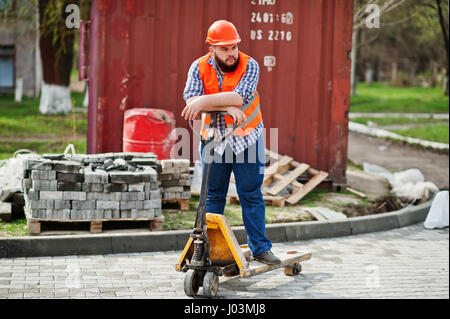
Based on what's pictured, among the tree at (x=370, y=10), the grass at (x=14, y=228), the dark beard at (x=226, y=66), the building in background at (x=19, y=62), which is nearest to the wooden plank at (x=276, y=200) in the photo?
the grass at (x=14, y=228)

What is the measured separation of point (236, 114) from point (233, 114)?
26 millimetres

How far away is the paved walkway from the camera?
6.34 meters

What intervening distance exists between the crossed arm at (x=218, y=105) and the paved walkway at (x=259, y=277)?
140 cm

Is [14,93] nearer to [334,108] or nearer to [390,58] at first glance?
[334,108]

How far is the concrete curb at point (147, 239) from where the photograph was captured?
Answer: 7504 mm

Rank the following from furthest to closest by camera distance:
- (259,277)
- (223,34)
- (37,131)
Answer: (37,131) < (259,277) < (223,34)

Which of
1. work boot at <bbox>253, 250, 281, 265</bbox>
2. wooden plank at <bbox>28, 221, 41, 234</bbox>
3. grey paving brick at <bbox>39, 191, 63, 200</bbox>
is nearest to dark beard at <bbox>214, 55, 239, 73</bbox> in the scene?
work boot at <bbox>253, 250, 281, 265</bbox>

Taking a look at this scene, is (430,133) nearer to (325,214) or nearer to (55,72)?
(55,72)

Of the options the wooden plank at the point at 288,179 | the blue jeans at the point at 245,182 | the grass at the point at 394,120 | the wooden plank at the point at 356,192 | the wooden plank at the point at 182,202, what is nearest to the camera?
the blue jeans at the point at 245,182

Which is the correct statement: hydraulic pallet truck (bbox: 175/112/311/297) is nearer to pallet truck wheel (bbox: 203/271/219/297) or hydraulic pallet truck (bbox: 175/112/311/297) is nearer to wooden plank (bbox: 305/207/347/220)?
pallet truck wheel (bbox: 203/271/219/297)

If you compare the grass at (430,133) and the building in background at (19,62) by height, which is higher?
the building in background at (19,62)

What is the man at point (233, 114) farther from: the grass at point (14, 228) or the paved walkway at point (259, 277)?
the grass at point (14, 228)

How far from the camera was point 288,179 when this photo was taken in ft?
34.5

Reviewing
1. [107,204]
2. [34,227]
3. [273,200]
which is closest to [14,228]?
[34,227]
